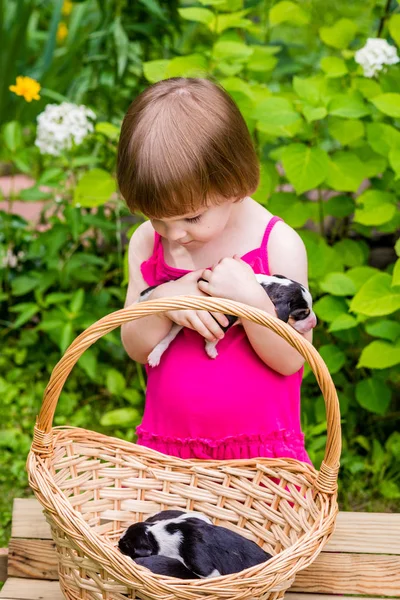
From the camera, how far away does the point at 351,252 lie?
2838 mm

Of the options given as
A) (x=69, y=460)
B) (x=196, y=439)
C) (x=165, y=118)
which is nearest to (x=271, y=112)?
(x=165, y=118)

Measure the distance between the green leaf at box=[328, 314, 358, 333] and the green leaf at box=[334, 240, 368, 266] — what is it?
14.3 inches

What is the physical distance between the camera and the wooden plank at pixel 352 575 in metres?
1.97

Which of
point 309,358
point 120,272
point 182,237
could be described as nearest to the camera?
point 309,358

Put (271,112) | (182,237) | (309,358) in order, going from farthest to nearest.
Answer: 1. (271,112)
2. (182,237)
3. (309,358)

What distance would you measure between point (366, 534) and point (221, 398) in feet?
1.93

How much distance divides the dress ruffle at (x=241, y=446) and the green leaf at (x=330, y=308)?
24.6 inches

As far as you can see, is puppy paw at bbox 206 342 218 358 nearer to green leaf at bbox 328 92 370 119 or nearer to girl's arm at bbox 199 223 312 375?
girl's arm at bbox 199 223 312 375

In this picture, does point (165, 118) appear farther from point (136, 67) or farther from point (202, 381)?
point (136, 67)

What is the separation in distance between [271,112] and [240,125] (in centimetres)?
73

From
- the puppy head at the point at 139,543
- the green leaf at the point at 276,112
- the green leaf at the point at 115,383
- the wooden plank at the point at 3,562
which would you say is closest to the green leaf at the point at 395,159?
the green leaf at the point at 276,112

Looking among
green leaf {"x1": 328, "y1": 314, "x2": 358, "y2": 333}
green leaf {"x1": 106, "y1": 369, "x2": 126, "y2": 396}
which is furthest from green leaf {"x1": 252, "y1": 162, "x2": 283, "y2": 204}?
green leaf {"x1": 106, "y1": 369, "x2": 126, "y2": 396}

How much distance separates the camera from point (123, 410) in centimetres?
300

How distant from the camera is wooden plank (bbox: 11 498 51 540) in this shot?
213cm
